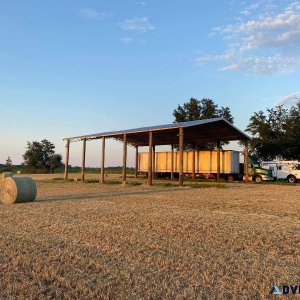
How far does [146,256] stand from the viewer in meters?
6.53

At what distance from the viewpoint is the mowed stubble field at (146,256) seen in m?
4.94

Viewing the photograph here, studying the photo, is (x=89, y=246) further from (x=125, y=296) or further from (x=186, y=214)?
(x=186, y=214)

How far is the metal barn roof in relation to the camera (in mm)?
30547

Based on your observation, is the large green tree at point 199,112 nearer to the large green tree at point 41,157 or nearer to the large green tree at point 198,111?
the large green tree at point 198,111

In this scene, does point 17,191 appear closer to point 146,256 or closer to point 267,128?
point 146,256

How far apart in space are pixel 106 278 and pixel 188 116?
175 feet

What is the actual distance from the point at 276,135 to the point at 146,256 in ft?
160

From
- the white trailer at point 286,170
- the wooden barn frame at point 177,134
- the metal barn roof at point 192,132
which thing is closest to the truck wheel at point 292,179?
the white trailer at point 286,170

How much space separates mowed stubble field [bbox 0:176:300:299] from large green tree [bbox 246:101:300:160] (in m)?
40.9

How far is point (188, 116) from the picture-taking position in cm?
5791

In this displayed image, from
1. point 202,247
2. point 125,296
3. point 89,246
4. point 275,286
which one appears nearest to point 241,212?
point 202,247

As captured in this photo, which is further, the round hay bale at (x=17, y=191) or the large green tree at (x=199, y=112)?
the large green tree at (x=199, y=112)

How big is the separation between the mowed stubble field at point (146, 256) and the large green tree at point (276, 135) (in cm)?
4087

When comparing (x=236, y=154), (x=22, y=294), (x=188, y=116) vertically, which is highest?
(x=188, y=116)
